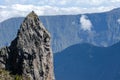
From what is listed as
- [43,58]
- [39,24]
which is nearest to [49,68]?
[43,58]

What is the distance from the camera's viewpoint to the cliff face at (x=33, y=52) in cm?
6100

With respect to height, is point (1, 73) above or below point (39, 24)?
below

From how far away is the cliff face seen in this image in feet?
200

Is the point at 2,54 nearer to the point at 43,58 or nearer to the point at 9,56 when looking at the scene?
the point at 9,56

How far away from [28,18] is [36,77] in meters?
7.25

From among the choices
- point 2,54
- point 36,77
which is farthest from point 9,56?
point 36,77

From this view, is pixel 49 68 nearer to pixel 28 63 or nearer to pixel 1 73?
pixel 28 63

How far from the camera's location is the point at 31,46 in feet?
199

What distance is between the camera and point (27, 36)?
6109 cm

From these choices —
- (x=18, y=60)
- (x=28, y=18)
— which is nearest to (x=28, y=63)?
(x=18, y=60)

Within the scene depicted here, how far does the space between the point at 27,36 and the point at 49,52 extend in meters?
3.34

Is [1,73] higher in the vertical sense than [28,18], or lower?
lower

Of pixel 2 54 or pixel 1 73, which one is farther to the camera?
pixel 2 54

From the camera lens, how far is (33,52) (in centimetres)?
6103
